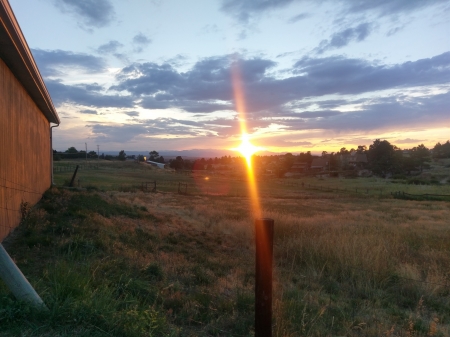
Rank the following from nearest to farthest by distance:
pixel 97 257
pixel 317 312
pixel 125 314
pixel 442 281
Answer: pixel 125 314
pixel 317 312
pixel 97 257
pixel 442 281

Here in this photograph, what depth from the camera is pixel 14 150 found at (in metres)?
8.83

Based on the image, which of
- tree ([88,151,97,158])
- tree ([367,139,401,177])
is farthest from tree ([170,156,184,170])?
tree ([367,139,401,177])

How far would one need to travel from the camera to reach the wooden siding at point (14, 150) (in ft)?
25.0

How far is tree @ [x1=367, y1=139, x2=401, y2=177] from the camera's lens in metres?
99.8

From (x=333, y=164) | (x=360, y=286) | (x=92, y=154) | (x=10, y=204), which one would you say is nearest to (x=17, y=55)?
(x=10, y=204)

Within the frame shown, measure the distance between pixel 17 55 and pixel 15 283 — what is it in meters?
5.92

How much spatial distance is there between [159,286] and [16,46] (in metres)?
5.33

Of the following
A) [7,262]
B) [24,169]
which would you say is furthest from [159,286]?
[24,169]

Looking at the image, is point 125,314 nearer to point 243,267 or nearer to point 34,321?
point 34,321

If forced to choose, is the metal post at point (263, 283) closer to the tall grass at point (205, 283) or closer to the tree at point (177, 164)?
the tall grass at point (205, 283)

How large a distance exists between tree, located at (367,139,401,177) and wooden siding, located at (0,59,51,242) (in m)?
101

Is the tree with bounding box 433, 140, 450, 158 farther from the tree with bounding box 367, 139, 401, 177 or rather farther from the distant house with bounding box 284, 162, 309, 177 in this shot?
the distant house with bounding box 284, 162, 309, 177

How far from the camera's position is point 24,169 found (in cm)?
1027

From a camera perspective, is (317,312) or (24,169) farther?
(24,169)
